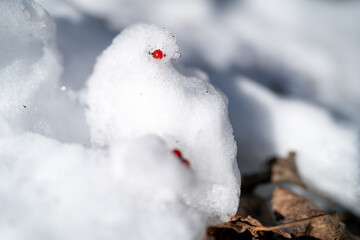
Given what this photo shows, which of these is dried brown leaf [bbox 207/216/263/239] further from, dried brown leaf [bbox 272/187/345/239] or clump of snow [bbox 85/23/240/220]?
dried brown leaf [bbox 272/187/345/239]

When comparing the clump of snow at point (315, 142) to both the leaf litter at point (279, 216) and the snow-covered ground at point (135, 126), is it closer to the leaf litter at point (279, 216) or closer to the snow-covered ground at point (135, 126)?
the snow-covered ground at point (135, 126)

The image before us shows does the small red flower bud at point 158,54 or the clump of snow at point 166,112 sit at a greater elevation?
the small red flower bud at point 158,54

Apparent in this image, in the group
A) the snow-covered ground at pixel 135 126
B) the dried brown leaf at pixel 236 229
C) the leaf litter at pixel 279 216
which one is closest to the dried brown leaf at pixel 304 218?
the leaf litter at pixel 279 216

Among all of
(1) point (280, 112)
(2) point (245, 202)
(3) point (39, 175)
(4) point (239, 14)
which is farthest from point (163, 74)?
(4) point (239, 14)

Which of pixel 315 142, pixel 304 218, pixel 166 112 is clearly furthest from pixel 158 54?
pixel 315 142

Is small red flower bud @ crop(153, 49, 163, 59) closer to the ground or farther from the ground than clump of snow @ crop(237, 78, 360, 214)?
farther from the ground

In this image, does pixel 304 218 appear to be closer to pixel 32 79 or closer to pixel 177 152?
pixel 177 152

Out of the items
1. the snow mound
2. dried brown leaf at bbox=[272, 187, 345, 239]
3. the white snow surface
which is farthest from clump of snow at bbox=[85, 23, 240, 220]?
dried brown leaf at bbox=[272, 187, 345, 239]

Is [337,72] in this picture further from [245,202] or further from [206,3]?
[245,202]

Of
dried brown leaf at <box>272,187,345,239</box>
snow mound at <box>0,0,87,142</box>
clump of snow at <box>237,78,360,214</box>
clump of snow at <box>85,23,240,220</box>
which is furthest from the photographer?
clump of snow at <box>237,78,360,214</box>
